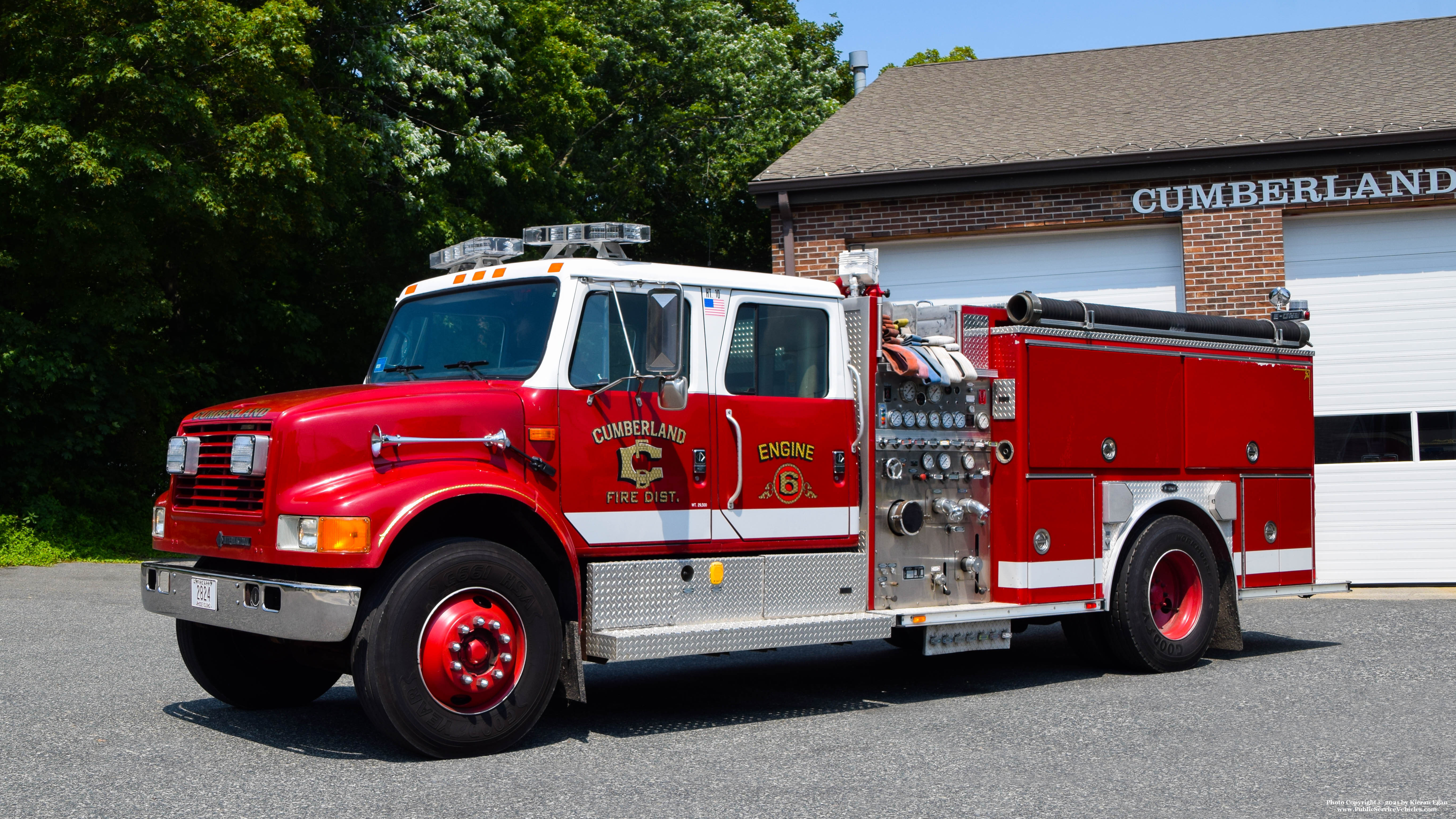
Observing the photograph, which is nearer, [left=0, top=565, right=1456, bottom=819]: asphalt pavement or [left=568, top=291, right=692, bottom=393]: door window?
[left=0, top=565, right=1456, bottom=819]: asphalt pavement

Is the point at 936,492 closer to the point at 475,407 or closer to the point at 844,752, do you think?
the point at 844,752

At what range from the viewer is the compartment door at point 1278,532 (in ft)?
31.5

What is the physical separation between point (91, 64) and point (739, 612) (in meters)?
12.1

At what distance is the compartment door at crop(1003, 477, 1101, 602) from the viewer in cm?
836

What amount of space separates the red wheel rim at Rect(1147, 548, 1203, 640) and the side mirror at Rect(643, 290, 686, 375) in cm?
437

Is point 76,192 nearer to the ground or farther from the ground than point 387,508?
farther from the ground

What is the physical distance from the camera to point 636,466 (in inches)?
269

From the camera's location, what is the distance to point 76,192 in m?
15.8

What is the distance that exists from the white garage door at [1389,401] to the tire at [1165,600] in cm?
564

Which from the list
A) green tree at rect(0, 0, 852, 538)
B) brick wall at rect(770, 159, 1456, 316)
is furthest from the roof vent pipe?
brick wall at rect(770, 159, 1456, 316)

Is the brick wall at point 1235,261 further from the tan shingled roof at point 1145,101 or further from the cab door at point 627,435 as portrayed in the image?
the cab door at point 627,435

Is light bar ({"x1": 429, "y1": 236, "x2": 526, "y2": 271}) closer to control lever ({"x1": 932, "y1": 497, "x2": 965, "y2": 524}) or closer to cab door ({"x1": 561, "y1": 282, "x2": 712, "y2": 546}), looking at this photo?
cab door ({"x1": 561, "y1": 282, "x2": 712, "y2": 546})

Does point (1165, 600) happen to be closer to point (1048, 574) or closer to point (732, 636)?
point (1048, 574)

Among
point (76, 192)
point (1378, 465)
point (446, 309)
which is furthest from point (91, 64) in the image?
point (1378, 465)
